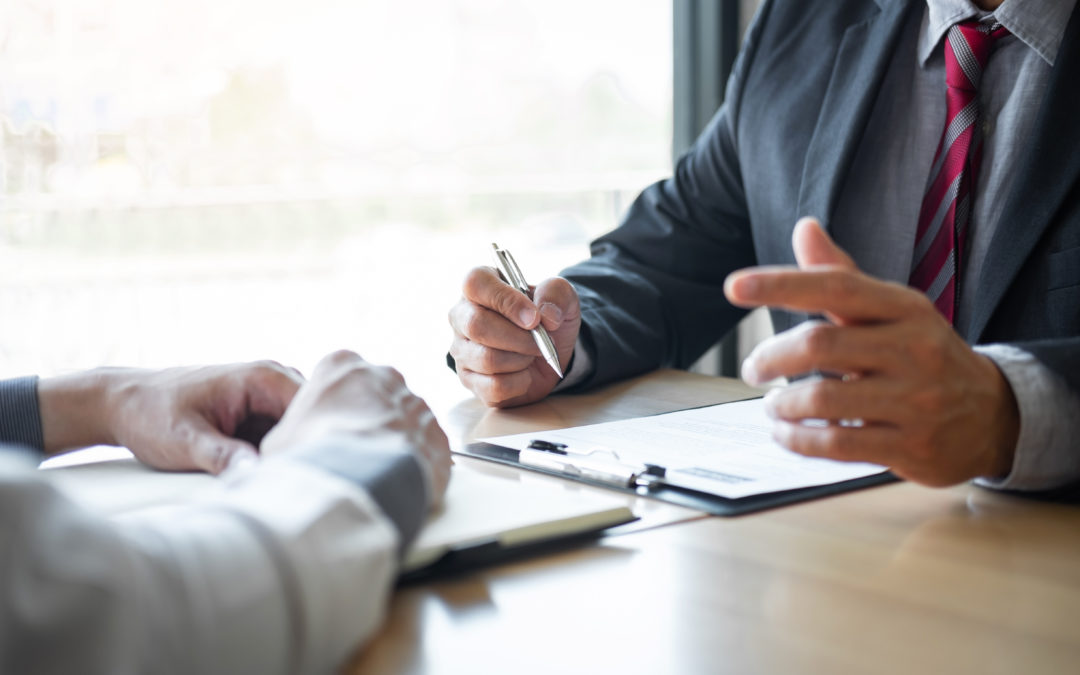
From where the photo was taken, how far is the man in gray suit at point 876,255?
0.72m

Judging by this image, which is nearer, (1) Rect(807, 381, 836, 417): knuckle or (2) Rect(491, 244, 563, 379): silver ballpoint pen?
(1) Rect(807, 381, 836, 417): knuckle

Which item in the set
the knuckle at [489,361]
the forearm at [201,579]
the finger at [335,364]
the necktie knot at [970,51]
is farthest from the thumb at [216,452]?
the necktie knot at [970,51]

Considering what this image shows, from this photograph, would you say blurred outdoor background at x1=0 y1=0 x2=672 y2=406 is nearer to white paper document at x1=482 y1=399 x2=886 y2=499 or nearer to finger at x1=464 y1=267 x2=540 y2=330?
finger at x1=464 y1=267 x2=540 y2=330

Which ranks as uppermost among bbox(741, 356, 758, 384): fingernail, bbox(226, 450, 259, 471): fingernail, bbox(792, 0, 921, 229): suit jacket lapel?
Answer: bbox(792, 0, 921, 229): suit jacket lapel

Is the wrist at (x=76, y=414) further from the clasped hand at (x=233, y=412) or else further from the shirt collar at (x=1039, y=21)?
the shirt collar at (x=1039, y=21)

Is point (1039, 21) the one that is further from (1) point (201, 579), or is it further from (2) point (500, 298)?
(1) point (201, 579)

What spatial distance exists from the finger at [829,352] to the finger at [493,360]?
506 millimetres

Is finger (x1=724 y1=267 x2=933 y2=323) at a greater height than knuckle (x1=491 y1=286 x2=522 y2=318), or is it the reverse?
finger (x1=724 y1=267 x2=933 y2=323)

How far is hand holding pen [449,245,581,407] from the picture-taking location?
46.5 inches

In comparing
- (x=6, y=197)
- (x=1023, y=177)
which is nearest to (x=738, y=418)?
(x=1023, y=177)

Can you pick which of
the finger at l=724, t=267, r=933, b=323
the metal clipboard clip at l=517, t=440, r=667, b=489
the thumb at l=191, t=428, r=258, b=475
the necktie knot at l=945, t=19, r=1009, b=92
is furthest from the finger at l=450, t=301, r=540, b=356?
the necktie knot at l=945, t=19, r=1009, b=92

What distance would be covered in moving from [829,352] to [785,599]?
0.61 feet

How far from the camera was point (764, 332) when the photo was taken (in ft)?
8.57

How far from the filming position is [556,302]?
4.15ft
